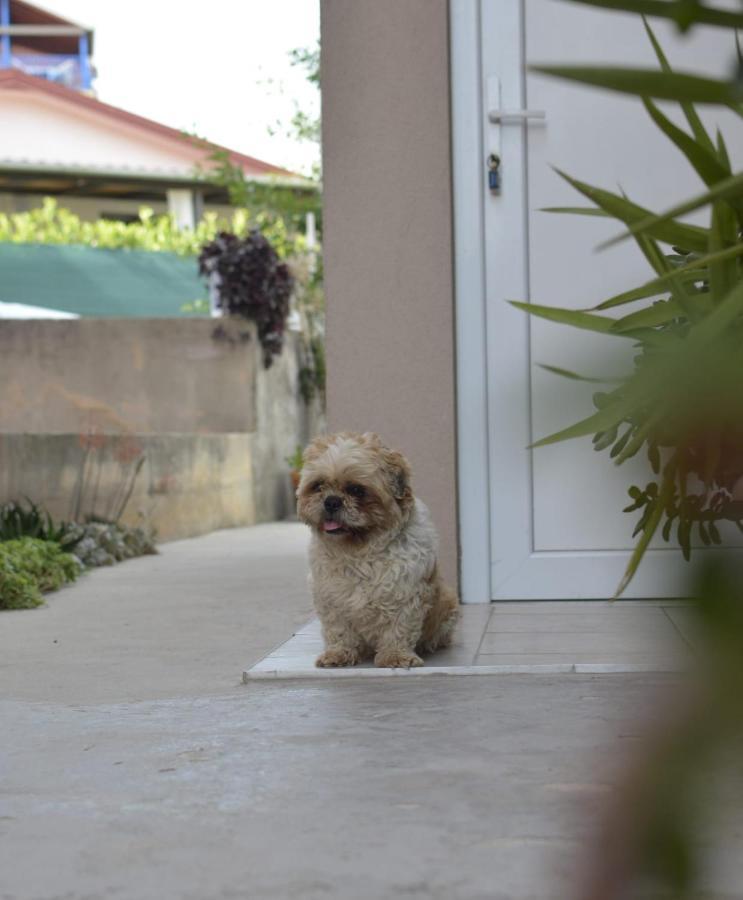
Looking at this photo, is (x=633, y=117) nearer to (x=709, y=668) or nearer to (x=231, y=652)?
(x=231, y=652)

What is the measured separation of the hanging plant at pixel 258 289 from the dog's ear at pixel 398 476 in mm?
7430

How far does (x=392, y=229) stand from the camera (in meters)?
5.07

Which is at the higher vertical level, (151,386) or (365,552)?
(151,386)

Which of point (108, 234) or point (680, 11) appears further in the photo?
point (108, 234)

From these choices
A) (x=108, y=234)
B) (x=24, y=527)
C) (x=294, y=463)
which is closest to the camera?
(x=24, y=527)

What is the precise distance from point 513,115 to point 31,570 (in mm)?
3137

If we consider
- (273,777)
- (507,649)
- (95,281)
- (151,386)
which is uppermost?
(95,281)

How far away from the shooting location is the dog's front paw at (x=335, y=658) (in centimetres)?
381

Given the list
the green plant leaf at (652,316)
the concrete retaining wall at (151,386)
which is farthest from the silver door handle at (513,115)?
the concrete retaining wall at (151,386)

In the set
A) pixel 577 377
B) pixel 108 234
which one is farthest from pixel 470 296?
pixel 108 234

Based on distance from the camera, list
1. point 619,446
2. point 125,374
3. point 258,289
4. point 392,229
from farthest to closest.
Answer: point 258,289
point 125,374
point 392,229
point 619,446

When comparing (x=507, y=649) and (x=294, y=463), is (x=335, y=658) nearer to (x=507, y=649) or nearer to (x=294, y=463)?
(x=507, y=649)

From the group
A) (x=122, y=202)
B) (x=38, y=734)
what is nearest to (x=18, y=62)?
(x=122, y=202)

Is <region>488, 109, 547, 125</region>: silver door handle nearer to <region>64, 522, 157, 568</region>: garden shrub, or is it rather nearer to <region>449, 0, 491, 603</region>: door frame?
<region>449, 0, 491, 603</region>: door frame
